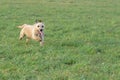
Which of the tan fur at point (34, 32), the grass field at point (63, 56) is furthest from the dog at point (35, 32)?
the grass field at point (63, 56)

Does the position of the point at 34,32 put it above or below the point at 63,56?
above

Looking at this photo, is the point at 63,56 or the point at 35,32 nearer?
the point at 63,56

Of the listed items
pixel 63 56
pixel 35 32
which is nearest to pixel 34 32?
pixel 35 32

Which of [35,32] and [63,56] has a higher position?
[35,32]

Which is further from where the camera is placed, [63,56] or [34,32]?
[34,32]

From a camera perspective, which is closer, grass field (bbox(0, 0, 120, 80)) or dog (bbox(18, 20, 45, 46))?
grass field (bbox(0, 0, 120, 80))

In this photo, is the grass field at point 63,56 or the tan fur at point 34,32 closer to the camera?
the grass field at point 63,56

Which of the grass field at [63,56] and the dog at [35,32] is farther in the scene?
the dog at [35,32]

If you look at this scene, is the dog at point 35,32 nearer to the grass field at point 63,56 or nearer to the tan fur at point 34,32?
the tan fur at point 34,32

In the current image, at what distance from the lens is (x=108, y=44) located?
41.4 feet

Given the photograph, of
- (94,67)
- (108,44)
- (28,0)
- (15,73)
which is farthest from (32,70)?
(28,0)

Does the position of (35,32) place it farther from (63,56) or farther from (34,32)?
(63,56)

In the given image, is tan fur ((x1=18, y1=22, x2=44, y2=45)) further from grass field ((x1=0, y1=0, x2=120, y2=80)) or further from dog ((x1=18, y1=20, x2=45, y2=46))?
grass field ((x1=0, y1=0, x2=120, y2=80))

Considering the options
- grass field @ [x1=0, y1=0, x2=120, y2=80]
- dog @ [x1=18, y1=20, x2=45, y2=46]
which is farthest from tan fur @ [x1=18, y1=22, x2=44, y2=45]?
grass field @ [x1=0, y1=0, x2=120, y2=80]
